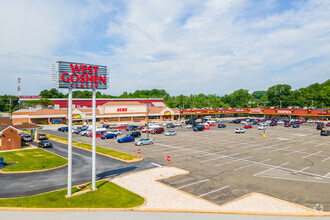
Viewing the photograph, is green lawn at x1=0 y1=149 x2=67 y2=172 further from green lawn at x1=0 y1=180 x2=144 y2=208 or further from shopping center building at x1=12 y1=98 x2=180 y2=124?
shopping center building at x1=12 y1=98 x2=180 y2=124

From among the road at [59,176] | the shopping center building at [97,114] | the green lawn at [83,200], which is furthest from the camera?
the shopping center building at [97,114]

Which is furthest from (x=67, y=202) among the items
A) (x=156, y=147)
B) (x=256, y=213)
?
(x=156, y=147)

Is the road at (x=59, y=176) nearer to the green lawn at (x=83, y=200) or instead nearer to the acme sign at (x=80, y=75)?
the green lawn at (x=83, y=200)

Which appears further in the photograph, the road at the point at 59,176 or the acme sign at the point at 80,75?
the road at the point at 59,176

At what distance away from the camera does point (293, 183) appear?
850 inches

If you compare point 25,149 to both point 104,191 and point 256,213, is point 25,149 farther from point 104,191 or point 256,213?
point 256,213

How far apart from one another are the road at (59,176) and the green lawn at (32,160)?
5.79ft

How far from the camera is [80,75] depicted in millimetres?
20266

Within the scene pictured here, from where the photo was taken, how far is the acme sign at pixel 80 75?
19.3m

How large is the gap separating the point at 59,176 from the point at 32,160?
30.3 feet

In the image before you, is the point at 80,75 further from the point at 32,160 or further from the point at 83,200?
the point at 32,160

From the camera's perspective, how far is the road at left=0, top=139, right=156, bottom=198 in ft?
66.1

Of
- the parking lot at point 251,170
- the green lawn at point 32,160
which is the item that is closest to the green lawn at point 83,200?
the parking lot at point 251,170

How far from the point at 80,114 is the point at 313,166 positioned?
247 ft
